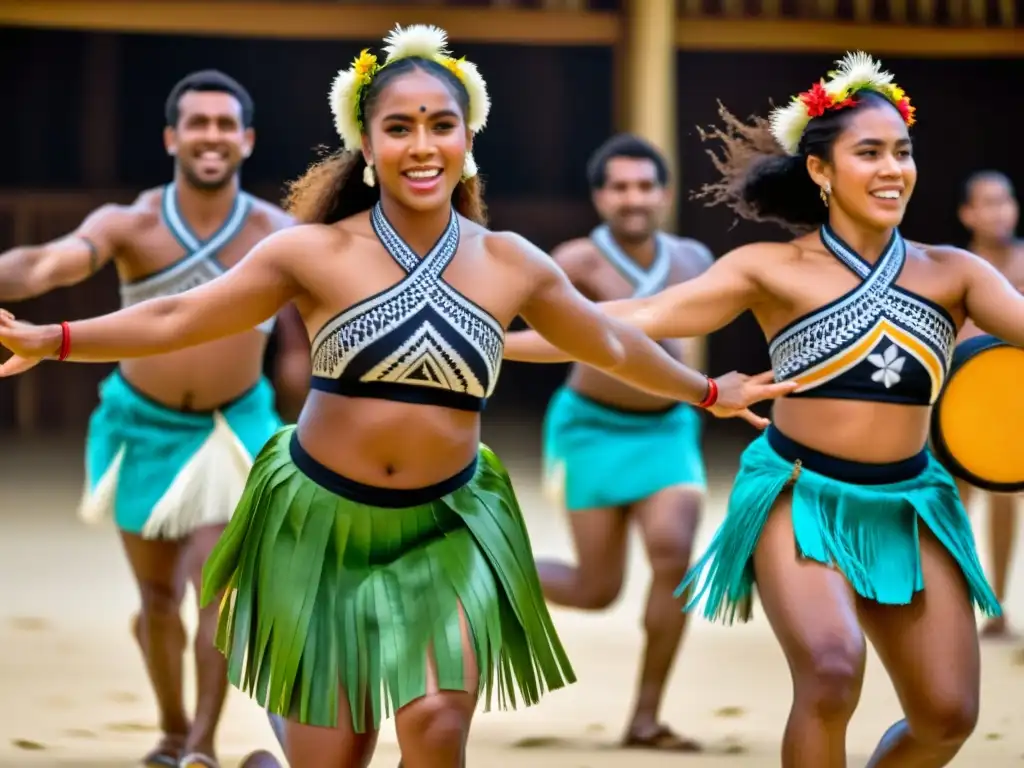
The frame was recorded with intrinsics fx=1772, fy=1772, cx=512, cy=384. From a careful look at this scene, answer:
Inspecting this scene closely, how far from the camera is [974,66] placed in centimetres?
1314

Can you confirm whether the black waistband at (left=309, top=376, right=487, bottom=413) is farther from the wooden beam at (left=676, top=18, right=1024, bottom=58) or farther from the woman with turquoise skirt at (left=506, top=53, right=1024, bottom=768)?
the wooden beam at (left=676, top=18, right=1024, bottom=58)

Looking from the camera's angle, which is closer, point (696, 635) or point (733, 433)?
point (696, 635)

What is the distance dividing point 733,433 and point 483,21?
360cm

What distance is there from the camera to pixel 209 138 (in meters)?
4.87

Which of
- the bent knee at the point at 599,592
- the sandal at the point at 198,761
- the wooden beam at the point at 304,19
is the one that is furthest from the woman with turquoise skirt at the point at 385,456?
the wooden beam at the point at 304,19

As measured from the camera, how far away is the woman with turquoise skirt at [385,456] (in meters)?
3.18

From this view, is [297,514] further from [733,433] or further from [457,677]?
[733,433]

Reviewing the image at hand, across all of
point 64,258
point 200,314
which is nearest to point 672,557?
point 64,258

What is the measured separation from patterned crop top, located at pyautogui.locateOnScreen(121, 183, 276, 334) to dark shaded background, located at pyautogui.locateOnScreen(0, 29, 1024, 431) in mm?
7426

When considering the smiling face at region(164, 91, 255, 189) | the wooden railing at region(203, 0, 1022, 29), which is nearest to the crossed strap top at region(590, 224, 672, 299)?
the smiling face at region(164, 91, 255, 189)

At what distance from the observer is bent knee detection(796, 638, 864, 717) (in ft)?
11.1

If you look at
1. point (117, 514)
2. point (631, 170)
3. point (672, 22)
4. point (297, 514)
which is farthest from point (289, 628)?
point (672, 22)

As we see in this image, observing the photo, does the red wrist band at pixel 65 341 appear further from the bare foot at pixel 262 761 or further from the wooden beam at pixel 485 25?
the wooden beam at pixel 485 25

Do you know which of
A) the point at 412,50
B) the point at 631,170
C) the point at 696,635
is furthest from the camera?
the point at 696,635
